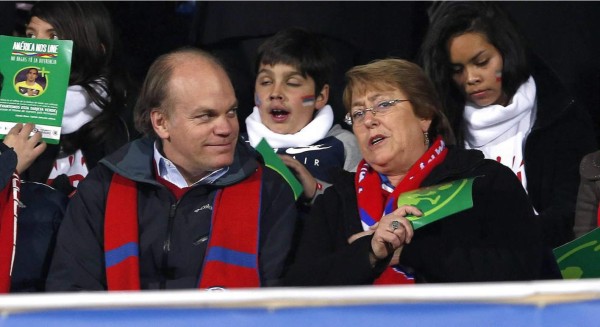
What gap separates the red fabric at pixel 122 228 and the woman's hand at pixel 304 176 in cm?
63

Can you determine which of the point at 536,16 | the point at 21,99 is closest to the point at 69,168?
the point at 21,99

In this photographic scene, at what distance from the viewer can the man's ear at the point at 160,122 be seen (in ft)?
10.7

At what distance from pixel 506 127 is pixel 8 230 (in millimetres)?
1802

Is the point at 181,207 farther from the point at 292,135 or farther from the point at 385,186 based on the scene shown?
the point at 292,135

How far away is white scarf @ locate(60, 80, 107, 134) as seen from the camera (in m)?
3.89

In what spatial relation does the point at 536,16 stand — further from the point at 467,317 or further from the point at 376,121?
the point at 467,317

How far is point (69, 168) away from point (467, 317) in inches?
97.6

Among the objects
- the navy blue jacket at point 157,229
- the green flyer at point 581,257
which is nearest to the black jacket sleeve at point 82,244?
the navy blue jacket at point 157,229

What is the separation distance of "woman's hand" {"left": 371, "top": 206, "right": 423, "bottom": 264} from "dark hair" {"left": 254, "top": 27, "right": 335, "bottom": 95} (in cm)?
138

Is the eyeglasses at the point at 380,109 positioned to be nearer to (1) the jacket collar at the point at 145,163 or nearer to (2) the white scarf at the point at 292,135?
(1) the jacket collar at the point at 145,163

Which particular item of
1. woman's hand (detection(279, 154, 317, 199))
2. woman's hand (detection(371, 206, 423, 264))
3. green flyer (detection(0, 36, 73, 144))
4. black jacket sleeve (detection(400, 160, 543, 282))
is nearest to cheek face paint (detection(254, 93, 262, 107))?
woman's hand (detection(279, 154, 317, 199))

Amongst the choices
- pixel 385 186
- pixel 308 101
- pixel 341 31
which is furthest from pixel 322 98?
pixel 385 186

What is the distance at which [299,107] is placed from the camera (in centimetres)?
400

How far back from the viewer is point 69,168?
12.8ft
